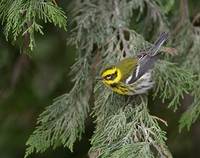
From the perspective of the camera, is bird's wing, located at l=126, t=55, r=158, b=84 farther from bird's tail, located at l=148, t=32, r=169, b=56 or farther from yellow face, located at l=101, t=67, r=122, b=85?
yellow face, located at l=101, t=67, r=122, b=85

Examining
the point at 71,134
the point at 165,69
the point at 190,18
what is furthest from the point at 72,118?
the point at 190,18

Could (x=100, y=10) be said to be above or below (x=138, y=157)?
above

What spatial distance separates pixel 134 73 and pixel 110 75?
1.17ft

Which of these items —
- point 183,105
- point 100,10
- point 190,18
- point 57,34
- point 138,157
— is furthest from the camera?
point 183,105

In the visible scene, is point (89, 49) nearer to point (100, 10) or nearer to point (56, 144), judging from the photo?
point (100, 10)

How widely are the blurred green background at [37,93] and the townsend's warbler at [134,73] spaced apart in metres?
1.03

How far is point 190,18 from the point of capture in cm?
445

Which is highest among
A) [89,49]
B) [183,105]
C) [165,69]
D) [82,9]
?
[82,9]

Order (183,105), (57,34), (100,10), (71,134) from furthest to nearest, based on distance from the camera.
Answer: (183,105) → (57,34) → (100,10) → (71,134)

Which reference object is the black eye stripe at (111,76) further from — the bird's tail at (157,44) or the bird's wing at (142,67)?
the bird's tail at (157,44)

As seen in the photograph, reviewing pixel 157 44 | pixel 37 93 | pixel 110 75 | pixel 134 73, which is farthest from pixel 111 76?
pixel 37 93

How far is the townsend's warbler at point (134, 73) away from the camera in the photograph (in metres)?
3.62

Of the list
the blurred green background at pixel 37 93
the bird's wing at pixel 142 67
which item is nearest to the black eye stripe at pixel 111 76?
the bird's wing at pixel 142 67

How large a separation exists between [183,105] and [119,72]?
205 centimetres
